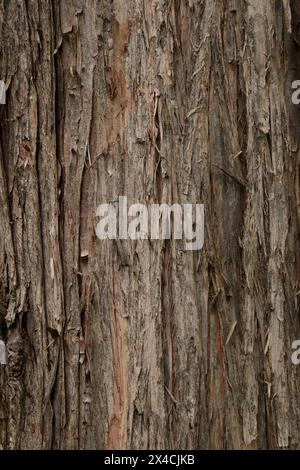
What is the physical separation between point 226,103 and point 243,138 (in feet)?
0.38

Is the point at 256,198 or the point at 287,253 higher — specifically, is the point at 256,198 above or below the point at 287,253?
above

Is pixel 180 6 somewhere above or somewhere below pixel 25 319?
above

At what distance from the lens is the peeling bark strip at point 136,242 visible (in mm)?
2139

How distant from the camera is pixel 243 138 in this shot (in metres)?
2.21

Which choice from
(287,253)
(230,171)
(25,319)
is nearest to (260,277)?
(287,253)

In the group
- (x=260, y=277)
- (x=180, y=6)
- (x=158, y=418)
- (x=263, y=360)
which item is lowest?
(x=158, y=418)

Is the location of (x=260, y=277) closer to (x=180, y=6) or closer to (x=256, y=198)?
(x=256, y=198)

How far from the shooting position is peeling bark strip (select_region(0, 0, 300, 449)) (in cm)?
214

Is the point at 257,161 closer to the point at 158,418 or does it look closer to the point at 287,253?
the point at 287,253

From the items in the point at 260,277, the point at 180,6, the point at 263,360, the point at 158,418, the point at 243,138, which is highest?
the point at 180,6

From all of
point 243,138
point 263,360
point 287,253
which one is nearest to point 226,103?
point 243,138

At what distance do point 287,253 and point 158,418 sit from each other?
62cm

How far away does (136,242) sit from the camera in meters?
2.15

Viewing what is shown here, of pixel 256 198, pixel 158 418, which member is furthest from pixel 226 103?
pixel 158 418
